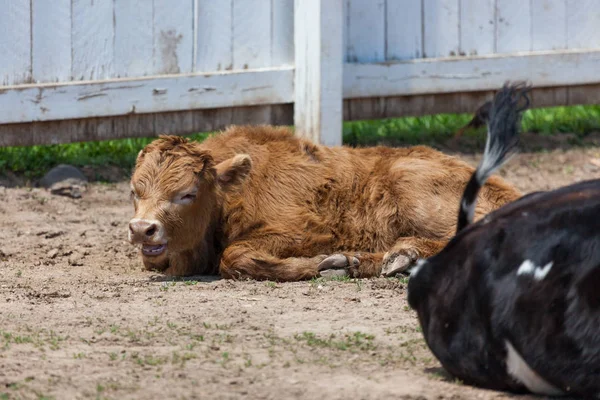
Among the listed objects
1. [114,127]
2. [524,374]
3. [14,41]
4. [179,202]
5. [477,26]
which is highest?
[477,26]

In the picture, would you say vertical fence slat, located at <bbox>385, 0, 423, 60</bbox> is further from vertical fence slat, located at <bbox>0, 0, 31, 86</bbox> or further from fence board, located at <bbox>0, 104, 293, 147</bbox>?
vertical fence slat, located at <bbox>0, 0, 31, 86</bbox>

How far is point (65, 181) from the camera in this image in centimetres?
961

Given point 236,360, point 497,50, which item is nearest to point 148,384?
point 236,360

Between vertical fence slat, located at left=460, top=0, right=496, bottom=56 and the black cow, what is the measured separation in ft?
19.0

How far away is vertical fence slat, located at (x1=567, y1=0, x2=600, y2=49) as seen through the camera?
10922 mm

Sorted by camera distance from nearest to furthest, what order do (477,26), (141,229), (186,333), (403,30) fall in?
(186,333)
(141,229)
(403,30)
(477,26)

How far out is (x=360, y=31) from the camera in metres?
10.2

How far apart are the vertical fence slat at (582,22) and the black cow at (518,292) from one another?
253 inches

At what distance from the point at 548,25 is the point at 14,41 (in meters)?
5.08

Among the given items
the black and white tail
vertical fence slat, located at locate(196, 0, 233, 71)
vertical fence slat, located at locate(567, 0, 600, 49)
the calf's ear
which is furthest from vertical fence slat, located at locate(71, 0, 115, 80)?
the black and white tail

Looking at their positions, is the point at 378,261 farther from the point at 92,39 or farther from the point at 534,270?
the point at 92,39

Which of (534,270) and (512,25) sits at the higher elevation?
(512,25)

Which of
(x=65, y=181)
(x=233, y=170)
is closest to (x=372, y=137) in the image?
(x=65, y=181)

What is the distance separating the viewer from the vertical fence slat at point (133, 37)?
9453mm
